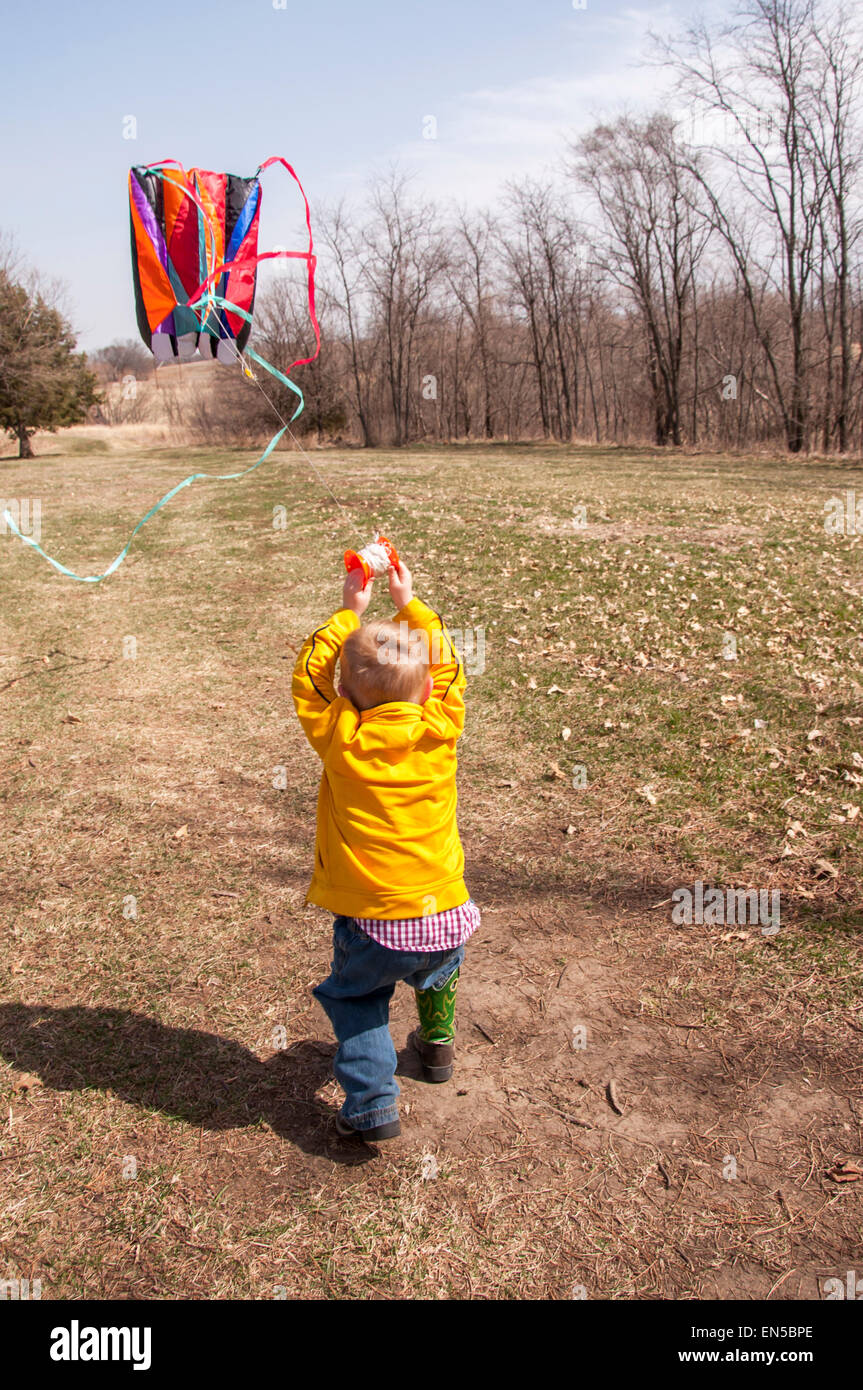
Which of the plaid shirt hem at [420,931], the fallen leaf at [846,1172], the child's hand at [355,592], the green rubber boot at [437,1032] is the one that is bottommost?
the fallen leaf at [846,1172]

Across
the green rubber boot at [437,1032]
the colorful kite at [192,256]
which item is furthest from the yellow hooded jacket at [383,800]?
the colorful kite at [192,256]

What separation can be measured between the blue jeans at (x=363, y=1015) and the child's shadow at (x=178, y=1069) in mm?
212

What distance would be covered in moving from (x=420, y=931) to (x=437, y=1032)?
575 mm

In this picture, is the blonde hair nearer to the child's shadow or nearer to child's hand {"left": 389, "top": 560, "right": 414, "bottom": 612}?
child's hand {"left": 389, "top": 560, "right": 414, "bottom": 612}

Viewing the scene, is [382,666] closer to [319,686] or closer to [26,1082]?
[319,686]

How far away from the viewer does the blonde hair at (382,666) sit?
2.56 m

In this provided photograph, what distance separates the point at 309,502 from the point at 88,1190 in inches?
447

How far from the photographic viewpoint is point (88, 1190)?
270cm

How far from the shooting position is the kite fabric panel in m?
4.32

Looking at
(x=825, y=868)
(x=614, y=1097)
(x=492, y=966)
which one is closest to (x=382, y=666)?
(x=614, y=1097)

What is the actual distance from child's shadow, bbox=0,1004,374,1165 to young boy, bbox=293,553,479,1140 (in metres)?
0.25

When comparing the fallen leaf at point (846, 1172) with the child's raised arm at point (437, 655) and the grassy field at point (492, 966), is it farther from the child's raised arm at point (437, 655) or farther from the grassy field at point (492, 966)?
the child's raised arm at point (437, 655)

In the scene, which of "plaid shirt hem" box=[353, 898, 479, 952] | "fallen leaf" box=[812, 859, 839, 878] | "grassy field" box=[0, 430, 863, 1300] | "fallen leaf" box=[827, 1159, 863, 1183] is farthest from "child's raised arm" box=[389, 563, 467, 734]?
"fallen leaf" box=[812, 859, 839, 878]

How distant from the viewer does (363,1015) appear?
2695 millimetres
